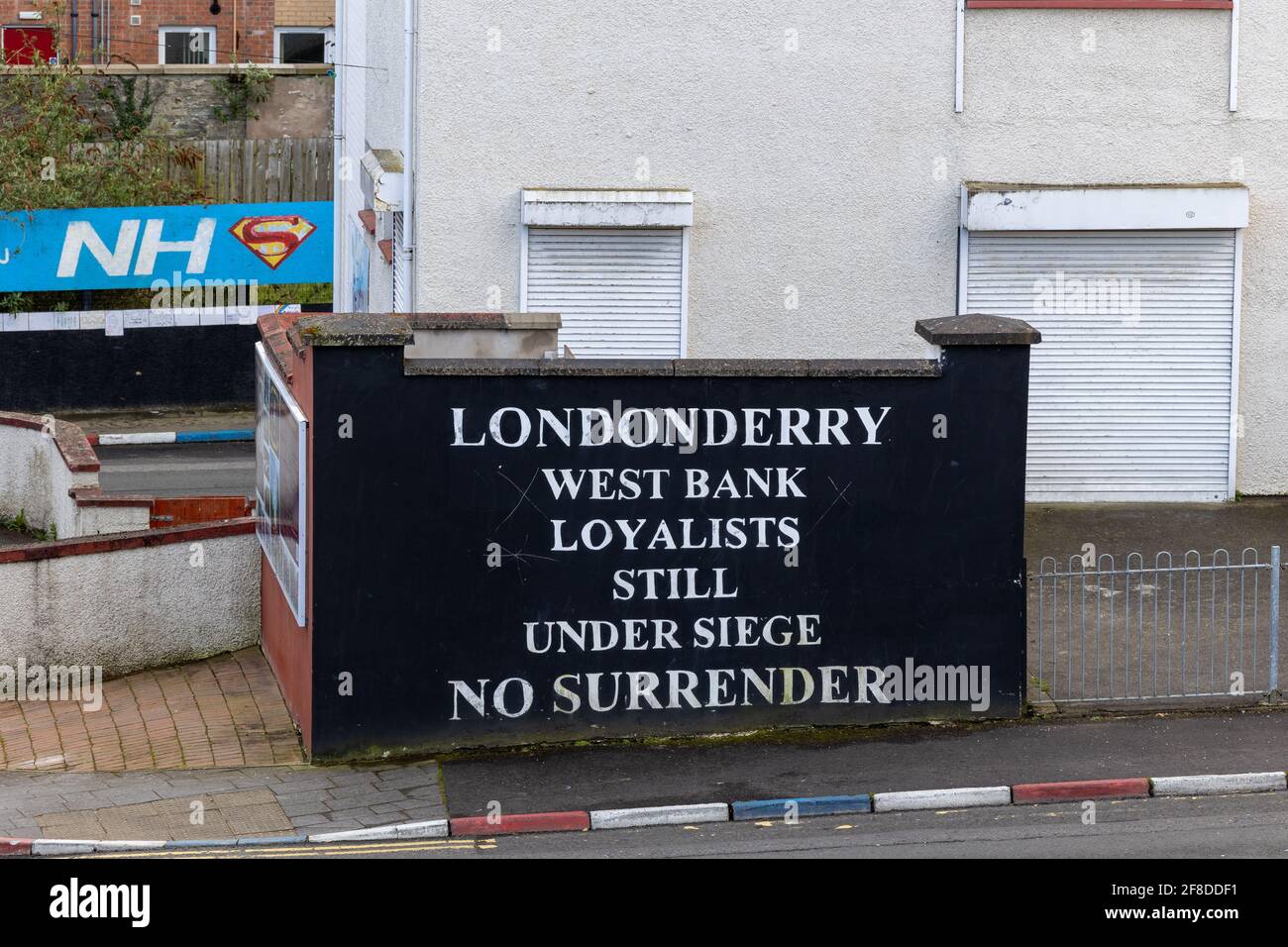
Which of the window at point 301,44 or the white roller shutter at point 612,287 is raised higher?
the window at point 301,44

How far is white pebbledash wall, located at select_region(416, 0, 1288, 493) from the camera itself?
1844 cm

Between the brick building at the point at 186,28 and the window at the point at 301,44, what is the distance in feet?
0.06

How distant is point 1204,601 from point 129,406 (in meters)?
Result: 16.5

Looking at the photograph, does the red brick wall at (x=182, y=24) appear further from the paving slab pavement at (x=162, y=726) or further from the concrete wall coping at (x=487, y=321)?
the paving slab pavement at (x=162, y=726)

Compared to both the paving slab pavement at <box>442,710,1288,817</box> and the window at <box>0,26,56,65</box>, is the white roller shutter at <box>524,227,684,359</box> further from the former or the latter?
the window at <box>0,26,56,65</box>

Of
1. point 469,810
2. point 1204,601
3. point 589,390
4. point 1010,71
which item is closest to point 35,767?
point 469,810

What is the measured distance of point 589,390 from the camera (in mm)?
12477

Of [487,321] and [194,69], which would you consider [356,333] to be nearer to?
[487,321]

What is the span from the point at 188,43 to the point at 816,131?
853 inches

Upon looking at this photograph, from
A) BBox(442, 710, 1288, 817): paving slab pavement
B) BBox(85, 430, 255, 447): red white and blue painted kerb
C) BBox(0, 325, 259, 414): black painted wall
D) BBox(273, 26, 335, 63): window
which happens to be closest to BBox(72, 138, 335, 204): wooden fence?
BBox(0, 325, 259, 414): black painted wall

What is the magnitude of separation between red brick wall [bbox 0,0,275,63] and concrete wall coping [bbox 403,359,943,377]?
25945 millimetres

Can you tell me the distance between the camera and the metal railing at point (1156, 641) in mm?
13391

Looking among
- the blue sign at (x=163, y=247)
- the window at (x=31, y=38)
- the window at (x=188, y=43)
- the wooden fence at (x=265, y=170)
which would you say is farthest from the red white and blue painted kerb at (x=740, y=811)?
the window at (x=188, y=43)

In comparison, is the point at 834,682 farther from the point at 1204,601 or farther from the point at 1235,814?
the point at 1204,601
